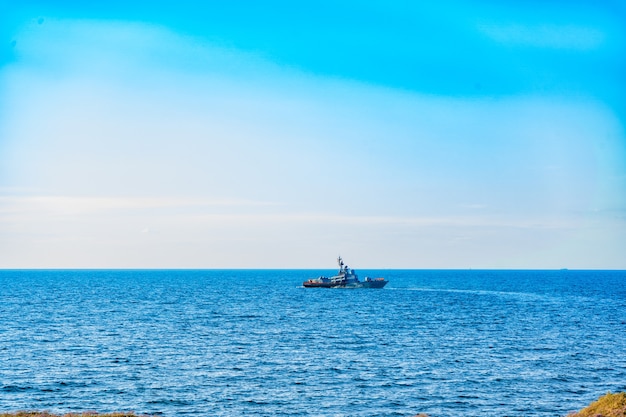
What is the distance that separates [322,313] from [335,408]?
235ft

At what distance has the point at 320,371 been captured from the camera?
5319cm

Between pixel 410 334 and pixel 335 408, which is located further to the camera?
pixel 410 334

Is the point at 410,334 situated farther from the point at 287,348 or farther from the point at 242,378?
the point at 242,378

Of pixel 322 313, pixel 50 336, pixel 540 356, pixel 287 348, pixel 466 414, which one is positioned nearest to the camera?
pixel 466 414

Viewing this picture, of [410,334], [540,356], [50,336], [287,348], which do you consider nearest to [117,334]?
[50,336]

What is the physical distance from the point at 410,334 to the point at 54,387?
46.7 metres

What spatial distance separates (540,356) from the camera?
62.2m

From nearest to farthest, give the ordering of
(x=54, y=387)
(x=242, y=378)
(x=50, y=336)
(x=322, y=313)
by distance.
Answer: (x=54, y=387), (x=242, y=378), (x=50, y=336), (x=322, y=313)

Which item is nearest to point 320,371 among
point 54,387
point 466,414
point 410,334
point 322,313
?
point 466,414

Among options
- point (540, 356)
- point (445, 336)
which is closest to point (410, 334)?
point (445, 336)

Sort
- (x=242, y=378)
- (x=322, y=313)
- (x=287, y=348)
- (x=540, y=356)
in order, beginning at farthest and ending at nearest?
(x=322, y=313), (x=287, y=348), (x=540, y=356), (x=242, y=378)

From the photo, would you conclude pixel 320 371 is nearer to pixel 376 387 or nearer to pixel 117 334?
pixel 376 387

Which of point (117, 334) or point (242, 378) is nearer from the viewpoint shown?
point (242, 378)

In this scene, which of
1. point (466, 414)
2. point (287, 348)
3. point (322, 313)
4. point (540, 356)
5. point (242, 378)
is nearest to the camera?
point (466, 414)
